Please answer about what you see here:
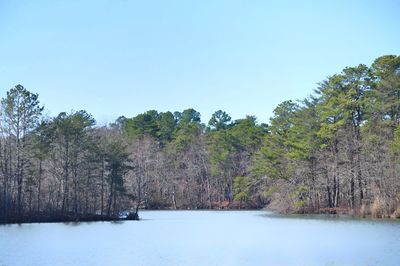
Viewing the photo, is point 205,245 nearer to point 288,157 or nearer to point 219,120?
point 288,157

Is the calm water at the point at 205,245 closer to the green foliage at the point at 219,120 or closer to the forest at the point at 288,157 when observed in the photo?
the forest at the point at 288,157

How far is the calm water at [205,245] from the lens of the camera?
24.7 m

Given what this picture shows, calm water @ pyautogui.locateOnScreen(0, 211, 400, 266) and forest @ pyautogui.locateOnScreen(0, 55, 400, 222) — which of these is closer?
calm water @ pyautogui.locateOnScreen(0, 211, 400, 266)

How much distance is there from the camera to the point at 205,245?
31.3 meters

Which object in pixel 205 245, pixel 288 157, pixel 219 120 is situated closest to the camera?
pixel 205 245

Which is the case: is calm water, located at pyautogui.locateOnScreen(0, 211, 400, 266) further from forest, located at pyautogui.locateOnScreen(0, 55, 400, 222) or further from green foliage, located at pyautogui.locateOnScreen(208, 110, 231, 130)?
green foliage, located at pyautogui.locateOnScreen(208, 110, 231, 130)

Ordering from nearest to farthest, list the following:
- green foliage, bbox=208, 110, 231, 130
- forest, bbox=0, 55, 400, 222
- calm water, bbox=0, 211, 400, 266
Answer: calm water, bbox=0, 211, 400, 266 → forest, bbox=0, 55, 400, 222 → green foliage, bbox=208, 110, 231, 130

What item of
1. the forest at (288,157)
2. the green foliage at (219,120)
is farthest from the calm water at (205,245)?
the green foliage at (219,120)

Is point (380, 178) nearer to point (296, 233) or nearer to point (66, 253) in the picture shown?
point (296, 233)

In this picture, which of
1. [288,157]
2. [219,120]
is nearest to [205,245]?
[288,157]

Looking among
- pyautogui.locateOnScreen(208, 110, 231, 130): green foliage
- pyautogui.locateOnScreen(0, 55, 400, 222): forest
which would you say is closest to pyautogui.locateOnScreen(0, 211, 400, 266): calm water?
pyautogui.locateOnScreen(0, 55, 400, 222): forest

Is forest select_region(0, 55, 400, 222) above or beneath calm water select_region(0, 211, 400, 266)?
above

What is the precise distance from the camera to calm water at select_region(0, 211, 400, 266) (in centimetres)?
2472

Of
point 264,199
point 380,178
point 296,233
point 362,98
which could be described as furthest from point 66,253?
point 264,199
